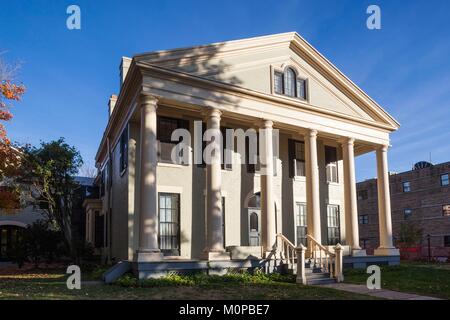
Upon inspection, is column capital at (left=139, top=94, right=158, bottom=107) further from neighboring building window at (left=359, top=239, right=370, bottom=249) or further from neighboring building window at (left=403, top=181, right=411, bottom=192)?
neighboring building window at (left=359, top=239, right=370, bottom=249)

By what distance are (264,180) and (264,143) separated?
143 cm

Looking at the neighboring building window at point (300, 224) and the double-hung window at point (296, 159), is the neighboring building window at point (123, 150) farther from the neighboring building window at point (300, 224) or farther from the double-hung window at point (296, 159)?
the neighboring building window at point (300, 224)

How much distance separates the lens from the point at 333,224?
20906mm

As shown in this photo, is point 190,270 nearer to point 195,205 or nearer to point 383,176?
point 195,205

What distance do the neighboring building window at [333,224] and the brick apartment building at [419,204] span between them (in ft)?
55.3

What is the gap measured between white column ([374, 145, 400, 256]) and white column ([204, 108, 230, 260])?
8702 millimetres

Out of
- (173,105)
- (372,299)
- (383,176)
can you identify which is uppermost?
(173,105)

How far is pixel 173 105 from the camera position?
50.9ft

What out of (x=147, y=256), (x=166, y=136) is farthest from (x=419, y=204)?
(x=147, y=256)

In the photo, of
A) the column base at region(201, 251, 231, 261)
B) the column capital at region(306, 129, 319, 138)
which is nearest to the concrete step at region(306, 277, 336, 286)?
the column base at region(201, 251, 231, 261)

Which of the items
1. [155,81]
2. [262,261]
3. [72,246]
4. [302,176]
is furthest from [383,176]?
[72,246]

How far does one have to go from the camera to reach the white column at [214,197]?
14.9 metres

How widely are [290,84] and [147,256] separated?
9.48 metres

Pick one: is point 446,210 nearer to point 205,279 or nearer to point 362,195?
point 362,195
